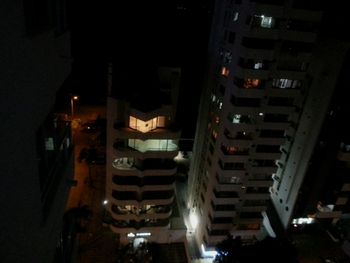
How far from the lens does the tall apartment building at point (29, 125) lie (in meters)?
3.85

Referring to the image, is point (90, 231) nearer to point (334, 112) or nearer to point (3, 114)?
point (334, 112)

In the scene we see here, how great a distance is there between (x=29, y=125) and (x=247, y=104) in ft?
77.9

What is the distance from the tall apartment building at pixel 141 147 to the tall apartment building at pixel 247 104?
14.8 feet

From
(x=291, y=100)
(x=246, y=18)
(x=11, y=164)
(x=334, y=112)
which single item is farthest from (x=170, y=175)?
(x=11, y=164)

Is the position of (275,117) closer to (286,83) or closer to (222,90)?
(286,83)

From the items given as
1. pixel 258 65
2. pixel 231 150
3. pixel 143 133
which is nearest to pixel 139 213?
pixel 143 133

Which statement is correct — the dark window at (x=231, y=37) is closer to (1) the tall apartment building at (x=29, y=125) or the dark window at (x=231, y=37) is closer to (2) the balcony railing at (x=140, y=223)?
(2) the balcony railing at (x=140, y=223)

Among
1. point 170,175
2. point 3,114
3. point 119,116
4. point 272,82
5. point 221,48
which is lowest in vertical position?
point 170,175

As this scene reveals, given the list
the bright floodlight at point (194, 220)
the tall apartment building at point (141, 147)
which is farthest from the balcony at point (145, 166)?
the bright floodlight at point (194, 220)

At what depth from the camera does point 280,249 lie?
→ 2502 centimetres

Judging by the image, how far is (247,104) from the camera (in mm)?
26531

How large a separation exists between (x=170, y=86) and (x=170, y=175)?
8714mm

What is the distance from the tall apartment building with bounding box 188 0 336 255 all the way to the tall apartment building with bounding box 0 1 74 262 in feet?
66.5

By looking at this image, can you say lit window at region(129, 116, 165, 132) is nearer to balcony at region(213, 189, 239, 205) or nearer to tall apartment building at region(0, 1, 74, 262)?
balcony at region(213, 189, 239, 205)
